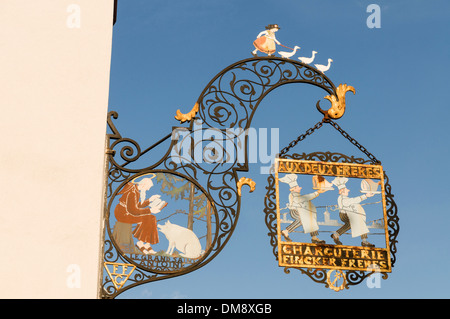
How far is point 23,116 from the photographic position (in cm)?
789

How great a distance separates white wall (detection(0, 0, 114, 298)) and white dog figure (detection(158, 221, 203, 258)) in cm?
124

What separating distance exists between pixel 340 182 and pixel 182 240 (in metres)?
2.08

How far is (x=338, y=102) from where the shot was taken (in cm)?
988

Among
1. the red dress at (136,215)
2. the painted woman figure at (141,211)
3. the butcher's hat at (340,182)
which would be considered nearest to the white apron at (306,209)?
the butcher's hat at (340,182)

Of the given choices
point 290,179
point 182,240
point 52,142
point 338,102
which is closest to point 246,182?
point 290,179

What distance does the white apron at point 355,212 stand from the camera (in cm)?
914

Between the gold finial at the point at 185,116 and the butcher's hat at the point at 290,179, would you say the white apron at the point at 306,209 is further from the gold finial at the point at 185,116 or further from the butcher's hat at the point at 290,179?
the gold finial at the point at 185,116

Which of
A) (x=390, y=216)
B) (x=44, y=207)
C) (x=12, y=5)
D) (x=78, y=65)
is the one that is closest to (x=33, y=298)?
(x=44, y=207)

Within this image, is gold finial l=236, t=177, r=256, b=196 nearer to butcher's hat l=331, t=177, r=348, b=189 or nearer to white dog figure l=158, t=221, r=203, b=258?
white dog figure l=158, t=221, r=203, b=258

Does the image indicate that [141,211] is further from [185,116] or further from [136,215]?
[185,116]

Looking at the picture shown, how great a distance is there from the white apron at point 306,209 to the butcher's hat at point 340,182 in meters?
0.32
